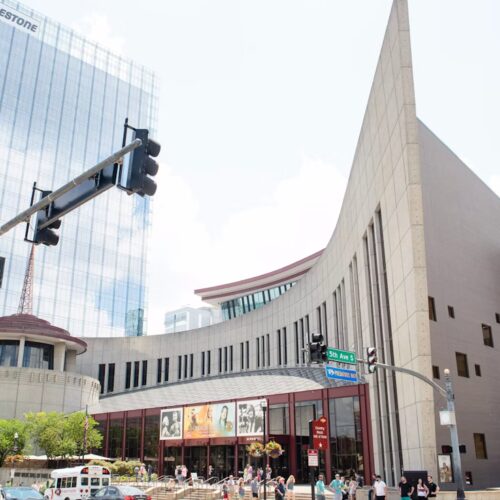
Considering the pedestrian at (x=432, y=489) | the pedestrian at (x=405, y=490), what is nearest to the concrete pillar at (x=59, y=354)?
the pedestrian at (x=405, y=490)

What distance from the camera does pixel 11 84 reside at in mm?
123375

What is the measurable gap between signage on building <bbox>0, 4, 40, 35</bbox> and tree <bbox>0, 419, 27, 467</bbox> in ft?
342

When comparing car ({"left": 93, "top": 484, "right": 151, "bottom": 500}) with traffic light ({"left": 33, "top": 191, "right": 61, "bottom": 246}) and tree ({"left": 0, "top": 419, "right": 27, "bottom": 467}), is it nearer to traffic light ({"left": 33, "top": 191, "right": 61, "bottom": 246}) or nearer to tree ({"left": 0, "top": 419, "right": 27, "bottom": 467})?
traffic light ({"left": 33, "top": 191, "right": 61, "bottom": 246})

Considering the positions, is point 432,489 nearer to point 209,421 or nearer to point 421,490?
point 421,490

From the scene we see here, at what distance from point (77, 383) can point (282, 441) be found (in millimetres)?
29986

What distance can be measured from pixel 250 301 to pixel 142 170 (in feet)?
274

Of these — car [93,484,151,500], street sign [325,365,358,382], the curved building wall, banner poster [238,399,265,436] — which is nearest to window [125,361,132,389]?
the curved building wall

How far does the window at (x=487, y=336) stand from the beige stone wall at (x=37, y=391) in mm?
43749

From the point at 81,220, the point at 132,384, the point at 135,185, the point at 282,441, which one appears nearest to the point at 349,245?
the point at 282,441

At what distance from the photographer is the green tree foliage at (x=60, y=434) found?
161 ft

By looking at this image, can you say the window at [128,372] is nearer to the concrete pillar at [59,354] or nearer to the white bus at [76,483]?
the concrete pillar at [59,354]

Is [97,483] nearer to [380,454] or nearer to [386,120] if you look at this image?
[380,454]

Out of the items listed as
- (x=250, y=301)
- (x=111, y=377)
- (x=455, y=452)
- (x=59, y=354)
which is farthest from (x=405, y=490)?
(x=250, y=301)

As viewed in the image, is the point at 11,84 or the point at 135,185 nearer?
the point at 135,185
